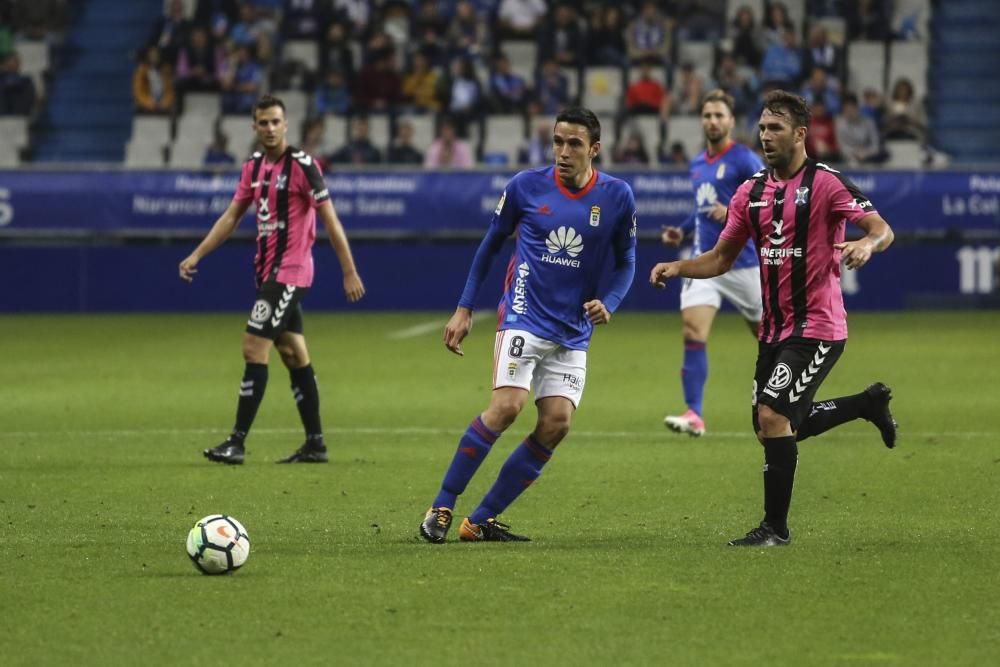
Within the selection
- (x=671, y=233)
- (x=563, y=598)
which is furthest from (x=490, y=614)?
(x=671, y=233)

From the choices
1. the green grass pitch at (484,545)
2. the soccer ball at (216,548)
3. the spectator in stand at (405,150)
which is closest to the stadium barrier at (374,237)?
the spectator in stand at (405,150)

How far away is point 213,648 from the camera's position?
5.54 metres

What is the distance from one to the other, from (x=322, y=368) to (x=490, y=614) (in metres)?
10.7

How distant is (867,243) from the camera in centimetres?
693

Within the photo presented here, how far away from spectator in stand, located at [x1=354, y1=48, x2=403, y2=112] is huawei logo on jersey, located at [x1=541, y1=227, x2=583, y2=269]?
18042 mm

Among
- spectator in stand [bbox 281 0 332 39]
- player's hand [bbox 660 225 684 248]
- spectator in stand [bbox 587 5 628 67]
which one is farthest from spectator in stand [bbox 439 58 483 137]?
player's hand [bbox 660 225 684 248]

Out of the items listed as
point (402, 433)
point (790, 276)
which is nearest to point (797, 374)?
point (790, 276)

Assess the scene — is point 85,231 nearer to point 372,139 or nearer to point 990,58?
point 372,139

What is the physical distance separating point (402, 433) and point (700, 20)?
1582 cm

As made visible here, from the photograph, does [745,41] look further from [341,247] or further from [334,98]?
[341,247]

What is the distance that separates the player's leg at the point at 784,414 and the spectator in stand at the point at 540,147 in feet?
52.9

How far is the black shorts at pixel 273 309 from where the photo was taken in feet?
34.7

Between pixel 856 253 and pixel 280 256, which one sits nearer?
pixel 856 253

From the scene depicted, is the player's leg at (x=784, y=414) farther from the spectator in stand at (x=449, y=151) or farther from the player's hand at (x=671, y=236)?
the spectator in stand at (x=449, y=151)
